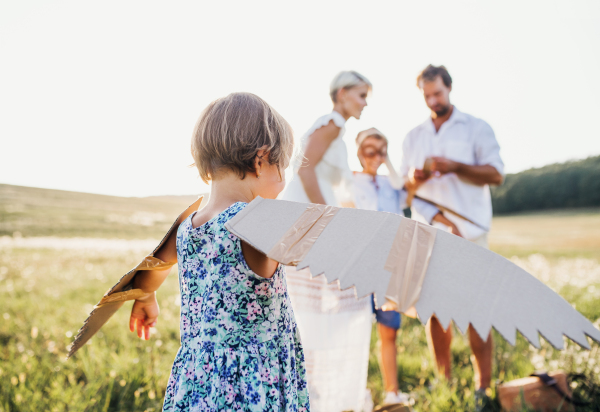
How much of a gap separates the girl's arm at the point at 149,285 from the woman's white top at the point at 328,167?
1.22 m

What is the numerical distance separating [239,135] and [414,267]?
80cm

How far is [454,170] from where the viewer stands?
323 cm

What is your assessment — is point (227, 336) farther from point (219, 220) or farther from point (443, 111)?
point (443, 111)

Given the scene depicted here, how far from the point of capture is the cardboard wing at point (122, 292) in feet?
5.48

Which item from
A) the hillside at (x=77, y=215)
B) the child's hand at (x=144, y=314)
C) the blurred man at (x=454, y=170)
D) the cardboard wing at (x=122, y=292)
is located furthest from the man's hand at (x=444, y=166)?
the hillside at (x=77, y=215)

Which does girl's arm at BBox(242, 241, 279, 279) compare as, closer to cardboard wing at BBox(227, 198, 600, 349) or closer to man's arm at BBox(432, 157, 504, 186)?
cardboard wing at BBox(227, 198, 600, 349)

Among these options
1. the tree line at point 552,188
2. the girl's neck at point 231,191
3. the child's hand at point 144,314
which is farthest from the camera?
the tree line at point 552,188

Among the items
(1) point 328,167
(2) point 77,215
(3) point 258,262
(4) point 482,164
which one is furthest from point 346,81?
(2) point 77,215

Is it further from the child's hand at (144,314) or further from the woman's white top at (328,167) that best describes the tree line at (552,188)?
the child's hand at (144,314)

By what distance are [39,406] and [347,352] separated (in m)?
2.06

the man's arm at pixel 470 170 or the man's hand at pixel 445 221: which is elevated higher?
the man's arm at pixel 470 170

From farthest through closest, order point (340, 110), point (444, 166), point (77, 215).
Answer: point (77, 215)
point (444, 166)
point (340, 110)

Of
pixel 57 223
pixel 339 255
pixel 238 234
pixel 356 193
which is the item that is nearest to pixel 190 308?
pixel 238 234

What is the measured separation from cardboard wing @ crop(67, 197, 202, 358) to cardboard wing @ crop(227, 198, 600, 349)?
2.01ft
